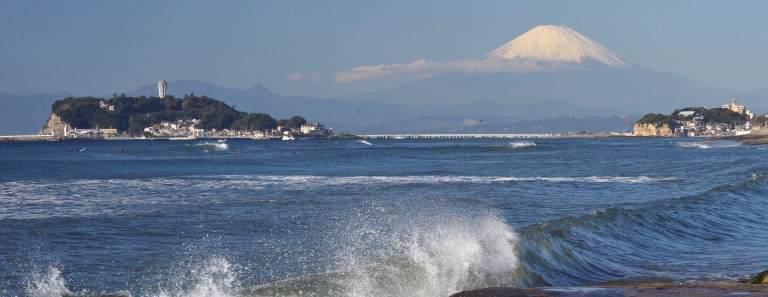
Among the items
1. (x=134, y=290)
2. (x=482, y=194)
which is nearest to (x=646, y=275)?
(x=134, y=290)

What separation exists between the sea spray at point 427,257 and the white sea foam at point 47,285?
12.6 ft

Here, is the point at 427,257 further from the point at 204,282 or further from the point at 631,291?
the point at 631,291

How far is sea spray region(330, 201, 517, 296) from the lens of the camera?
44.7 ft

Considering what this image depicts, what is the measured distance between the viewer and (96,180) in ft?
135

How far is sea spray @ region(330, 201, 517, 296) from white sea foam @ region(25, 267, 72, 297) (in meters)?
3.84

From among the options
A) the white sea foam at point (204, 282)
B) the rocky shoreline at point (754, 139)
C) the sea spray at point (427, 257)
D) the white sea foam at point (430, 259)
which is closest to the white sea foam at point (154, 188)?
the sea spray at point (427, 257)

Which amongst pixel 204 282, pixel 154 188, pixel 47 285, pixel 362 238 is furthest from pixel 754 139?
pixel 47 285

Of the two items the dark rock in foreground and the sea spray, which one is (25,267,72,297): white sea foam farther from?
the dark rock in foreground

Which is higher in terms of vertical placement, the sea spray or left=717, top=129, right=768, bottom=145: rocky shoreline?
the sea spray

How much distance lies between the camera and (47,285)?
→ 13.6 m

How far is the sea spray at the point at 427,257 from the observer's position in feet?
44.7

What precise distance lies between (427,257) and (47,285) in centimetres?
547

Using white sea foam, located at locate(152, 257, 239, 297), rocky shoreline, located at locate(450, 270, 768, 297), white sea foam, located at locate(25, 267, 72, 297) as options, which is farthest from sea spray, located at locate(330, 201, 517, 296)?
white sea foam, located at locate(25, 267, 72, 297)

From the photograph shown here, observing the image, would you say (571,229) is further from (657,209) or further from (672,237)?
(657,209)
